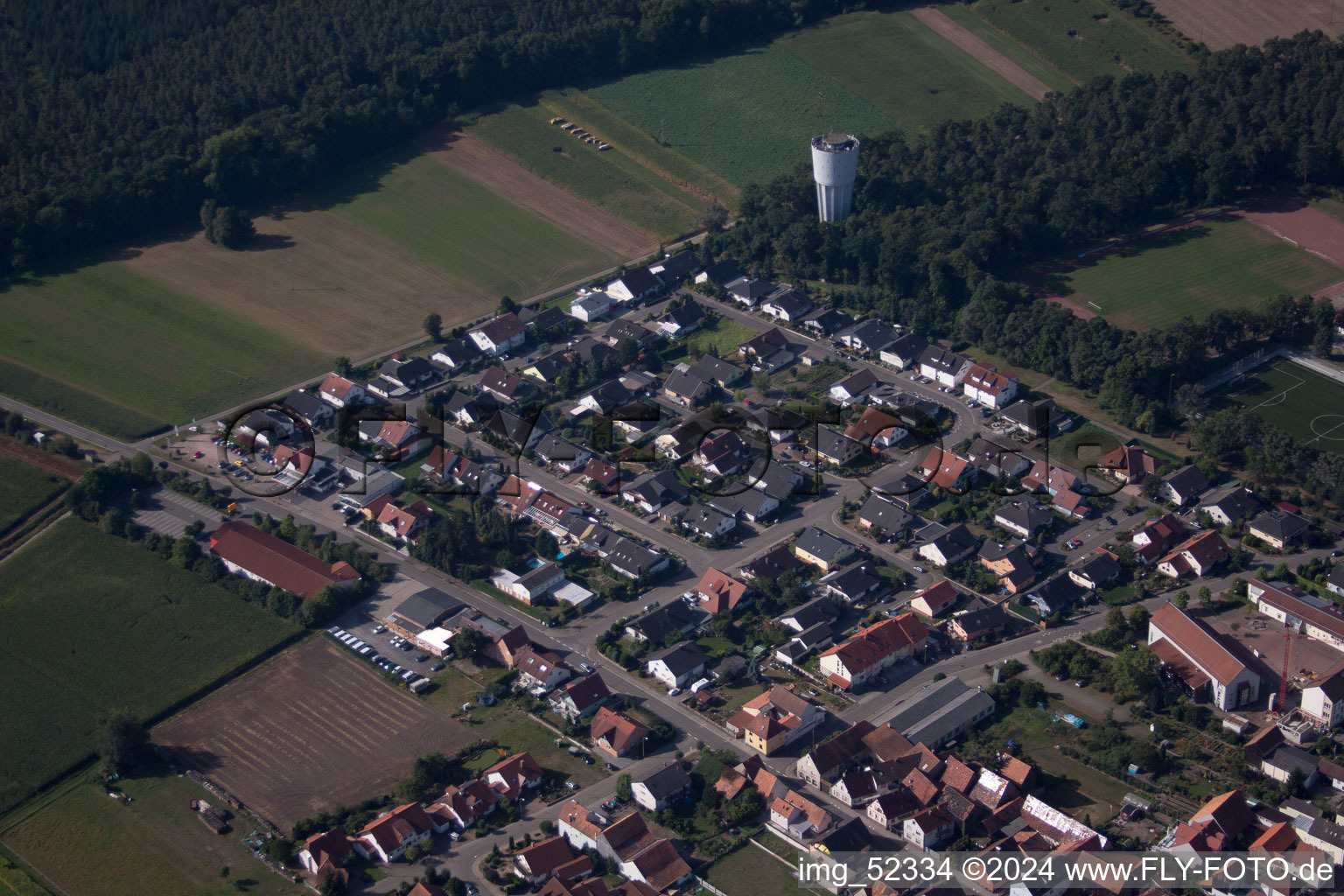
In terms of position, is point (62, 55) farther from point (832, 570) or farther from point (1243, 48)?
point (1243, 48)

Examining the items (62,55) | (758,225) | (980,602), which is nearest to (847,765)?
(980,602)

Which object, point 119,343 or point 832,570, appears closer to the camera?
point 832,570

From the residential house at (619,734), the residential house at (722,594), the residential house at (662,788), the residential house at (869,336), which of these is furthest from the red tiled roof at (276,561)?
the residential house at (869,336)

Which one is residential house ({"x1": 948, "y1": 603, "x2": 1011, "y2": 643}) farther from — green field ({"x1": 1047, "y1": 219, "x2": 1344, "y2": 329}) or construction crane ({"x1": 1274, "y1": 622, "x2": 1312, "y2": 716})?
green field ({"x1": 1047, "y1": 219, "x2": 1344, "y2": 329})

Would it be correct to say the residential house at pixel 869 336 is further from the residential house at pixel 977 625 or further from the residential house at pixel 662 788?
the residential house at pixel 662 788

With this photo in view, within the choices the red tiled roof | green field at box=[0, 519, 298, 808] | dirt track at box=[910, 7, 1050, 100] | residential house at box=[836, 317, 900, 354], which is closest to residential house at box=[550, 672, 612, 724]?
the red tiled roof
